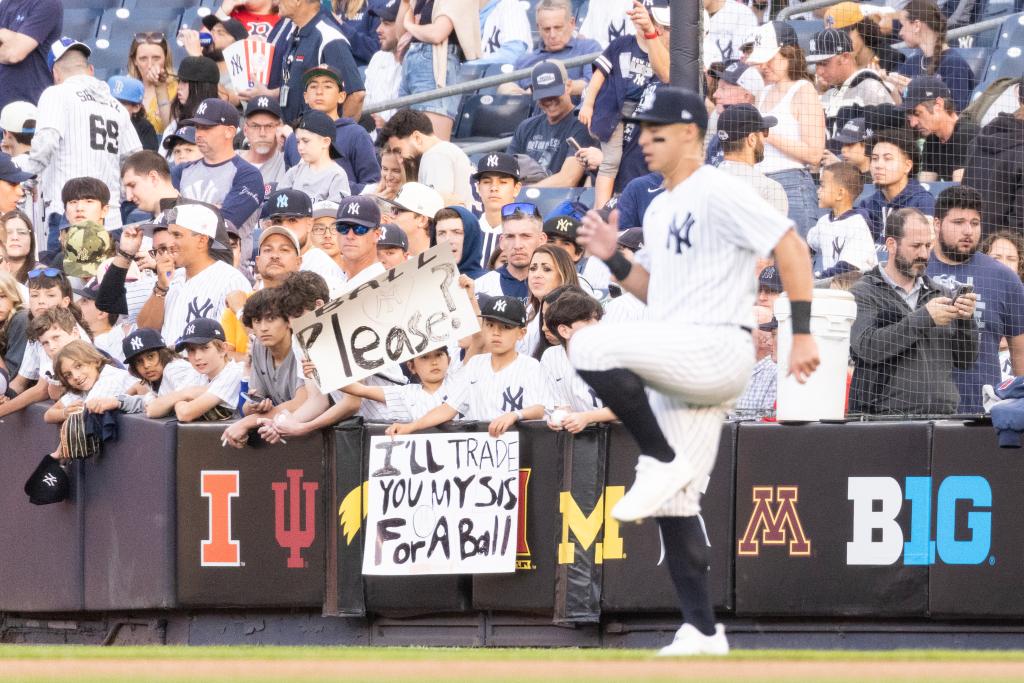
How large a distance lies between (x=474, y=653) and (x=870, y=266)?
122 inches

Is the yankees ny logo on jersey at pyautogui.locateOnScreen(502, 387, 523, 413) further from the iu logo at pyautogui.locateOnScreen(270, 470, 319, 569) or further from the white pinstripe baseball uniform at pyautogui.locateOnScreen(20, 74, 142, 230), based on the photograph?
the white pinstripe baseball uniform at pyautogui.locateOnScreen(20, 74, 142, 230)

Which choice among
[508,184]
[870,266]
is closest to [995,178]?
[870,266]

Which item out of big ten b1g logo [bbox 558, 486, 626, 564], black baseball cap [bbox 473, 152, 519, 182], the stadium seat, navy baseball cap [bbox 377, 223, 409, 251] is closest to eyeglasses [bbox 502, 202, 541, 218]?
navy baseball cap [bbox 377, 223, 409, 251]

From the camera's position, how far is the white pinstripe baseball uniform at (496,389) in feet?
30.0

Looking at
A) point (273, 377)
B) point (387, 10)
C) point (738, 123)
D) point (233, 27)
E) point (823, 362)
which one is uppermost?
point (387, 10)

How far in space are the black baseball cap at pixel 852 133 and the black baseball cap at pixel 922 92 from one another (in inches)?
9.4

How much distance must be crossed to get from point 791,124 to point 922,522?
100.0 inches

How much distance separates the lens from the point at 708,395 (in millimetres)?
6188

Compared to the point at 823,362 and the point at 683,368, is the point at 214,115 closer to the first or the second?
the point at 823,362

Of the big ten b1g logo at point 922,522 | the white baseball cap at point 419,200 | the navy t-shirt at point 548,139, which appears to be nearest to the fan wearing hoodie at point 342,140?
the navy t-shirt at point 548,139

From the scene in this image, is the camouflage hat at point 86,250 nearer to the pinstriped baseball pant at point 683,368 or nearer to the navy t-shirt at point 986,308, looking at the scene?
the navy t-shirt at point 986,308

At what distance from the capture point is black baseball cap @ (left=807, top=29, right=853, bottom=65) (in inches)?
444

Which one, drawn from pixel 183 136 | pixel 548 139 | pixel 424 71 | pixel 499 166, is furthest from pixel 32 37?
pixel 499 166

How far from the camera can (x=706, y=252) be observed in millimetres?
6199
